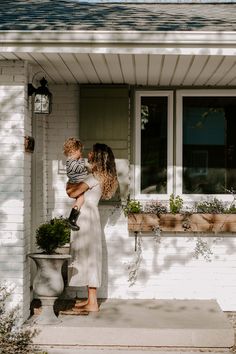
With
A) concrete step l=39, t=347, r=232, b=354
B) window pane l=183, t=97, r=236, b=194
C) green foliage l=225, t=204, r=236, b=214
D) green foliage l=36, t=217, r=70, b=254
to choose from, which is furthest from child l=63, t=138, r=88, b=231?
green foliage l=225, t=204, r=236, b=214

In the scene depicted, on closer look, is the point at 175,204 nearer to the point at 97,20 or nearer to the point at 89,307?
the point at 89,307

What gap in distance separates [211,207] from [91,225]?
59.9 inches

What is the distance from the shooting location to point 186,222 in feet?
22.3

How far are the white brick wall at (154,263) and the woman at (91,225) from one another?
0.63m

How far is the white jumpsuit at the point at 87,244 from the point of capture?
646 cm

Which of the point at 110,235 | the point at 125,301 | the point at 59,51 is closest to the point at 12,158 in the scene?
the point at 59,51

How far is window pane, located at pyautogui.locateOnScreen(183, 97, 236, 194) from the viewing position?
7.25 metres

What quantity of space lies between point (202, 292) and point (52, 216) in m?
2.11

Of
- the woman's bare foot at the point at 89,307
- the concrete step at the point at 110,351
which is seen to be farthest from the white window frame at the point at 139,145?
the concrete step at the point at 110,351

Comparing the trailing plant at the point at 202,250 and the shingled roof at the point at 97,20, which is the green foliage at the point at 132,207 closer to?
the trailing plant at the point at 202,250

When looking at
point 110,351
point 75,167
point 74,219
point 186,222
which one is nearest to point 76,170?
point 75,167

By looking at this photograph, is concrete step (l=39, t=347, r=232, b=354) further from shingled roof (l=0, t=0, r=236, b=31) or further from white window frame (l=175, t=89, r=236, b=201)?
shingled roof (l=0, t=0, r=236, b=31)

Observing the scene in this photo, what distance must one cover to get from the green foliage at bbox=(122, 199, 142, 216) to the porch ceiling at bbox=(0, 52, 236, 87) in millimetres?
1502

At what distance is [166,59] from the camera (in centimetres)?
583
